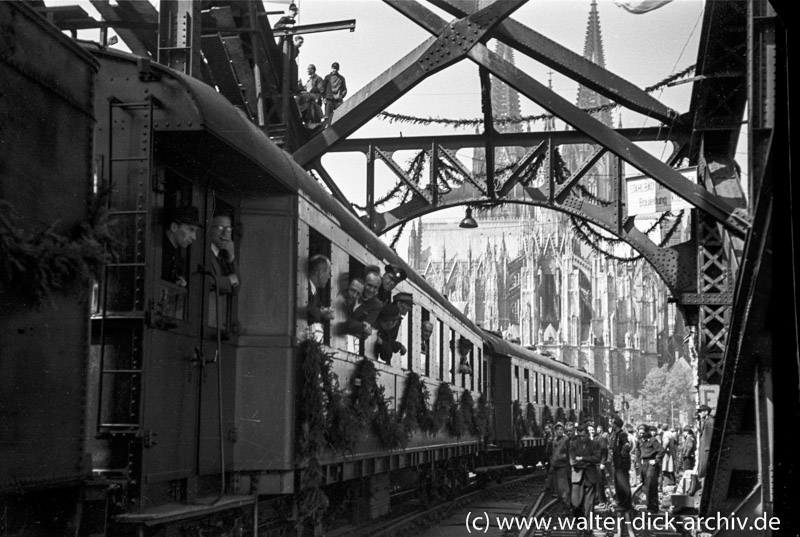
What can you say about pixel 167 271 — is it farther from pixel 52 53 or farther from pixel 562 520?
pixel 562 520

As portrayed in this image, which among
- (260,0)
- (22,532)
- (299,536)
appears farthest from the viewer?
(260,0)

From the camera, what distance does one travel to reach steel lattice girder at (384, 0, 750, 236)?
16406 mm

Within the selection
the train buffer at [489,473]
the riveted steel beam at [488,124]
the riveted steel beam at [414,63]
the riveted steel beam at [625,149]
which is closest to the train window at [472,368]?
the train buffer at [489,473]

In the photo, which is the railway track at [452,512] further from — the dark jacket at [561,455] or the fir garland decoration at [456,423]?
the dark jacket at [561,455]

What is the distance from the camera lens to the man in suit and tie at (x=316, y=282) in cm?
890

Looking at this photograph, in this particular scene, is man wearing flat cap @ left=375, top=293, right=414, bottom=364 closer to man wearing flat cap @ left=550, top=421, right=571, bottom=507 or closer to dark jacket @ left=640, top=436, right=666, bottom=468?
man wearing flat cap @ left=550, top=421, right=571, bottom=507

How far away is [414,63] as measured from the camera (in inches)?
665

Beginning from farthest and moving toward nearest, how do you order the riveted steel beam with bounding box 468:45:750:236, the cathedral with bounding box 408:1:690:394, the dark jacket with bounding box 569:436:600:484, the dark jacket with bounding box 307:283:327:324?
1. the cathedral with bounding box 408:1:690:394
2. the riveted steel beam with bounding box 468:45:750:236
3. the dark jacket with bounding box 569:436:600:484
4. the dark jacket with bounding box 307:283:327:324

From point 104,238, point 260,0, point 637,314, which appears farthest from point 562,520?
point 637,314

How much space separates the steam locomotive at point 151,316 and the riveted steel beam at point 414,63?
20.7ft

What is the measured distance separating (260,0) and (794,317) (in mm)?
12466

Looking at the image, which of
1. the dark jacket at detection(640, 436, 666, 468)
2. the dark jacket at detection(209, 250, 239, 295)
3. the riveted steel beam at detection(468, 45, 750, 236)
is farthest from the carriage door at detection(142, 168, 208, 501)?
the dark jacket at detection(640, 436, 666, 468)

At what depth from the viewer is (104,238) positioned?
5.36 m

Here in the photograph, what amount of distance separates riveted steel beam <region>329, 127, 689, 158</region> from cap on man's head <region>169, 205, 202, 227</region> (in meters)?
13.5
